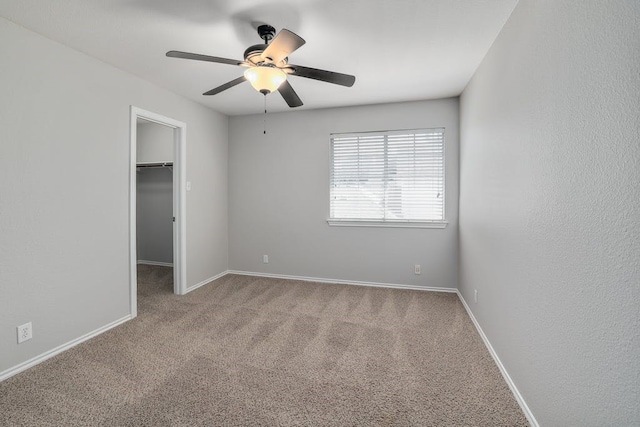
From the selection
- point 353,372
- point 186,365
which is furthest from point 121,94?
point 353,372

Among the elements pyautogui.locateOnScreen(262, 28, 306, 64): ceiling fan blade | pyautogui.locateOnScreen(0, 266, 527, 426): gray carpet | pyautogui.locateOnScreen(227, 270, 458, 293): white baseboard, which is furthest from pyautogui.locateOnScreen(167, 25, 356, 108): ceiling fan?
pyautogui.locateOnScreen(227, 270, 458, 293): white baseboard

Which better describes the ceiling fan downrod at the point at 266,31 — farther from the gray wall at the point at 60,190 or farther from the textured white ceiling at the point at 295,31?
the gray wall at the point at 60,190

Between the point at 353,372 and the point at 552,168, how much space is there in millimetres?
1733

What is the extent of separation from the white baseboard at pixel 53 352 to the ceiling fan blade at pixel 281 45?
2.72 meters

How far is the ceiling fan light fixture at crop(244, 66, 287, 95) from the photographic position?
2027 mm

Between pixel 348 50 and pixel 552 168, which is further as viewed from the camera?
pixel 348 50

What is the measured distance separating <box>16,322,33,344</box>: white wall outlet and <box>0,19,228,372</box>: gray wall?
0.03 meters

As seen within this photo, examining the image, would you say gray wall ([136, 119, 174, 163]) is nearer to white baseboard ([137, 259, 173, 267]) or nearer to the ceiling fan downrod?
white baseboard ([137, 259, 173, 267])

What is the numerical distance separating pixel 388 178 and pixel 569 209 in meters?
2.81

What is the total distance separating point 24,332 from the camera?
86.5 inches

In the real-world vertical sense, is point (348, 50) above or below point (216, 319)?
above

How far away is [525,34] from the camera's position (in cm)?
176

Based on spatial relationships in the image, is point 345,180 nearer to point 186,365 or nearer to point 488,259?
point 488,259

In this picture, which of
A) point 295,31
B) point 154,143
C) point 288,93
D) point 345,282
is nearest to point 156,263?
point 154,143
